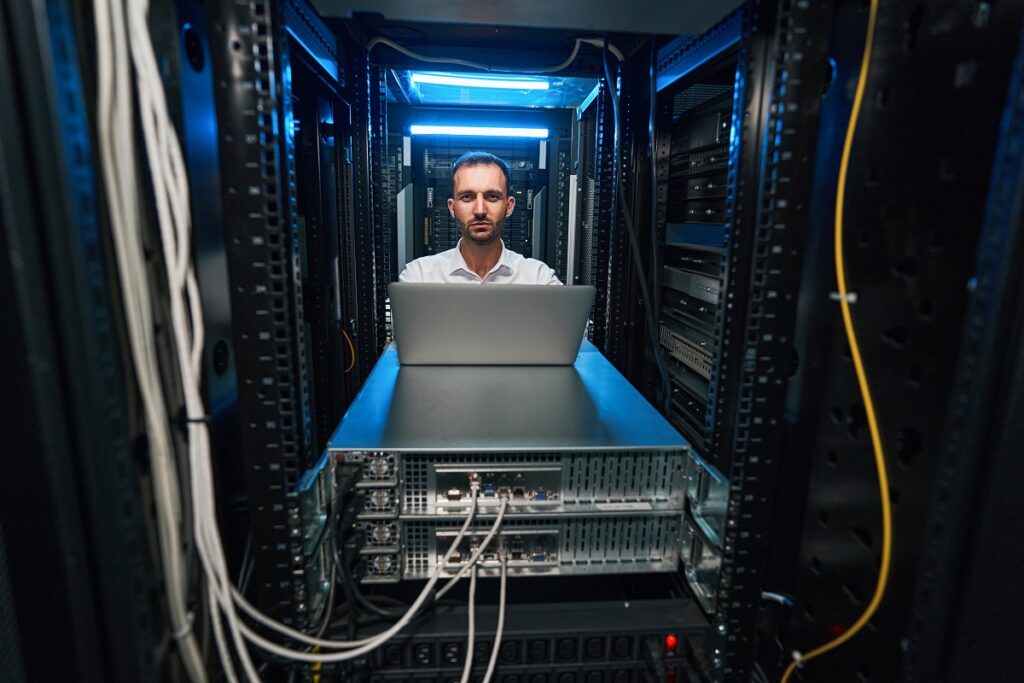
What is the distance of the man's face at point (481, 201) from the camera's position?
5.05 feet

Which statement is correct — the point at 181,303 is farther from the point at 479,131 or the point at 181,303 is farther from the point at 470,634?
the point at 479,131

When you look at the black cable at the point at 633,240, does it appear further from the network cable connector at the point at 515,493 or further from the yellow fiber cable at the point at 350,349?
the yellow fiber cable at the point at 350,349

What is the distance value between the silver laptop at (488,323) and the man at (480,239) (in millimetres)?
498

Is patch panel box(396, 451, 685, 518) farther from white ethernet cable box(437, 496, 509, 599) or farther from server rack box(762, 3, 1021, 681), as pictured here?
server rack box(762, 3, 1021, 681)

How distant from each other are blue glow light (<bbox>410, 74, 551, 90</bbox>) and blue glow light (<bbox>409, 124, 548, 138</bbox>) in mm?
312

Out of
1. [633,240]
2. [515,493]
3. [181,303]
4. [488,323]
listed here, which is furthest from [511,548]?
[633,240]

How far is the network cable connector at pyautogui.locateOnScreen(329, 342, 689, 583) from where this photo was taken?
2.18ft

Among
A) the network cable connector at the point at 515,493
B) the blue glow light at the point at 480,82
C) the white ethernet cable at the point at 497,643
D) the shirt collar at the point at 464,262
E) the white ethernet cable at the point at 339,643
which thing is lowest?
the white ethernet cable at the point at 497,643

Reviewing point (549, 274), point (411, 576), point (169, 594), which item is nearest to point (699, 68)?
point (549, 274)

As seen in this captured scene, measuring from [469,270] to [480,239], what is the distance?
0.13 metres

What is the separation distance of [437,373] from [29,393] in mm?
620

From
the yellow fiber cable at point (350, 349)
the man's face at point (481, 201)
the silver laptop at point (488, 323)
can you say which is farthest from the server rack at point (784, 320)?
the man's face at point (481, 201)

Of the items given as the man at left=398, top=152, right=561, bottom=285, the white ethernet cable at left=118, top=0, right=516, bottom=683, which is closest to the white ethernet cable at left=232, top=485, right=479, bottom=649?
the white ethernet cable at left=118, top=0, right=516, bottom=683

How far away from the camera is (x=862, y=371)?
1.81ft
